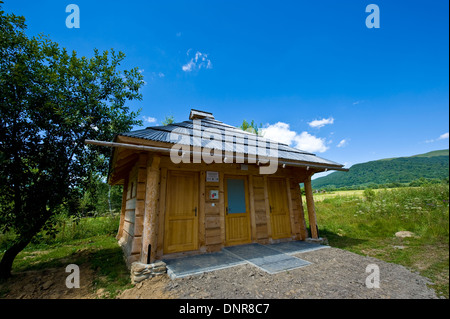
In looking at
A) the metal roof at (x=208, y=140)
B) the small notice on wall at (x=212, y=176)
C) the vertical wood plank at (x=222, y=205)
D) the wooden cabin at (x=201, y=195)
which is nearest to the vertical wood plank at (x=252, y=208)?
the wooden cabin at (x=201, y=195)

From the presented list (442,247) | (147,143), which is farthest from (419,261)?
(147,143)

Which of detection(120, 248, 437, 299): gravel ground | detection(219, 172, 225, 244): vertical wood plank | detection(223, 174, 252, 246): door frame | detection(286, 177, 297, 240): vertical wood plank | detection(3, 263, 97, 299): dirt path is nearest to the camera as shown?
detection(120, 248, 437, 299): gravel ground

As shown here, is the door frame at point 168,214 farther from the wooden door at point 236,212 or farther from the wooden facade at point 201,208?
the wooden door at point 236,212

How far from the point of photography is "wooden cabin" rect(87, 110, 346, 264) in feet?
14.8

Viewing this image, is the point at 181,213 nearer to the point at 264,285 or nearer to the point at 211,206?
the point at 211,206

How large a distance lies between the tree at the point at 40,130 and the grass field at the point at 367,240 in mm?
823

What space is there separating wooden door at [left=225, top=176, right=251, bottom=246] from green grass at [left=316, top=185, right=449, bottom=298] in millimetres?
3578

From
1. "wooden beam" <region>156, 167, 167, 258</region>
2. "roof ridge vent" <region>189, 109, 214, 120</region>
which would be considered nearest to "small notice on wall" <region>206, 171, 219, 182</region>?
"wooden beam" <region>156, 167, 167, 258</region>

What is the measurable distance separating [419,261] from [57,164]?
34.5 feet

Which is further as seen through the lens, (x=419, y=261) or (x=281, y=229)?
(x=281, y=229)

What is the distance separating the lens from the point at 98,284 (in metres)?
4.14

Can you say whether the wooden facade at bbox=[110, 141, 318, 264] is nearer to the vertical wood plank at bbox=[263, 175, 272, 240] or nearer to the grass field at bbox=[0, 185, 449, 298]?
the vertical wood plank at bbox=[263, 175, 272, 240]

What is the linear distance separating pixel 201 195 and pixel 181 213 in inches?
31.4
